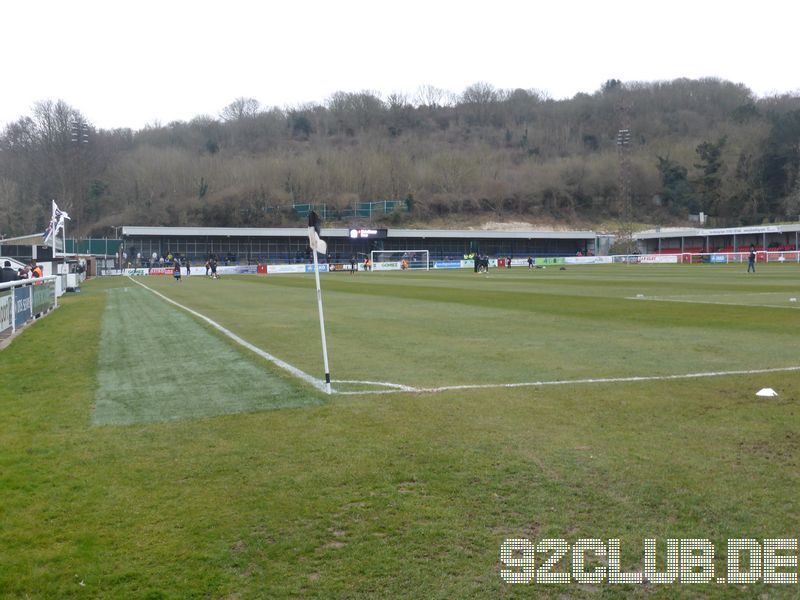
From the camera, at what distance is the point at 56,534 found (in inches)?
198

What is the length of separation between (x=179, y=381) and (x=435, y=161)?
467 feet

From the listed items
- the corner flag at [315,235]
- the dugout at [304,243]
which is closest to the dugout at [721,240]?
the dugout at [304,243]

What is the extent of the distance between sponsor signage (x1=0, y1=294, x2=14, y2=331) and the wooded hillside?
7847 cm

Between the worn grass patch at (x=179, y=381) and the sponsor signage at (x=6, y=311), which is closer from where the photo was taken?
the worn grass patch at (x=179, y=381)

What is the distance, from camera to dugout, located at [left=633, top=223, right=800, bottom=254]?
3570 inches

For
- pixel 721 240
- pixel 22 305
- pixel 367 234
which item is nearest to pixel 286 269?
pixel 367 234

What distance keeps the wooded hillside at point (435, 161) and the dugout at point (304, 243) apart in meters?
10.3

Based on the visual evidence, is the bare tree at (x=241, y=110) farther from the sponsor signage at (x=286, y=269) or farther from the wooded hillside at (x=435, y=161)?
the sponsor signage at (x=286, y=269)

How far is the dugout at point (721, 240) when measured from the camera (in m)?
90.7

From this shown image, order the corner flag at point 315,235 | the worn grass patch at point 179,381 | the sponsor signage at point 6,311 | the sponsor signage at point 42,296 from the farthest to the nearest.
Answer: the sponsor signage at point 42,296 → the sponsor signage at point 6,311 → the corner flag at point 315,235 → the worn grass patch at point 179,381

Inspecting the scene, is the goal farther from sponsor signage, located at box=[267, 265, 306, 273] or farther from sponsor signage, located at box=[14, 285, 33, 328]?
sponsor signage, located at box=[14, 285, 33, 328]

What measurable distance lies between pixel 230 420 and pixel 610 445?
4.36 metres

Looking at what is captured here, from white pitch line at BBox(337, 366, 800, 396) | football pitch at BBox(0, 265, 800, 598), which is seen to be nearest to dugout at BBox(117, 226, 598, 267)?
football pitch at BBox(0, 265, 800, 598)

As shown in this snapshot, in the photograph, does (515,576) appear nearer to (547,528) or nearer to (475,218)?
(547,528)
